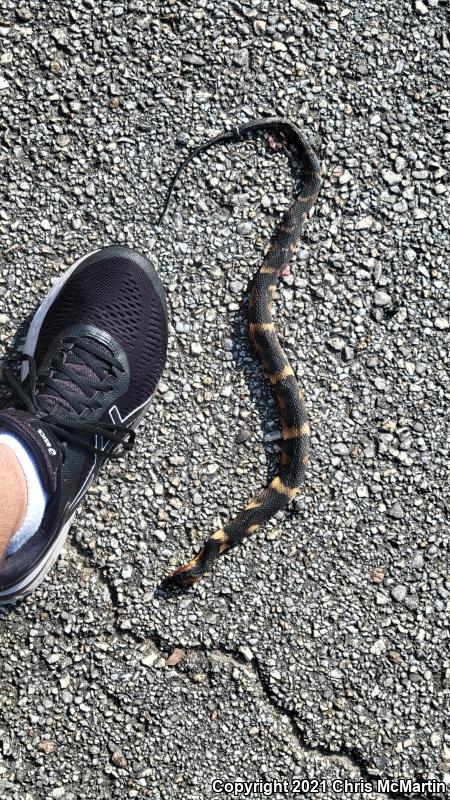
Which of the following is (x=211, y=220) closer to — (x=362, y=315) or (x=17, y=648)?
(x=362, y=315)

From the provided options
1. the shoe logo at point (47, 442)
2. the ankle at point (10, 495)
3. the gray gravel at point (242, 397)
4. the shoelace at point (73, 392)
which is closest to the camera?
the ankle at point (10, 495)

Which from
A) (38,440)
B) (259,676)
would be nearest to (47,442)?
(38,440)

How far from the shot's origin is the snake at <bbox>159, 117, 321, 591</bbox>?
3326mm

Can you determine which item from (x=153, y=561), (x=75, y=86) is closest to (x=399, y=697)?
(x=153, y=561)

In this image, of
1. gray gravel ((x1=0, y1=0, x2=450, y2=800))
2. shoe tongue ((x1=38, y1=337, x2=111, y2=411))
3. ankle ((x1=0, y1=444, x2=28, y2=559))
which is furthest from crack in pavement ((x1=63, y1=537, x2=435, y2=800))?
shoe tongue ((x1=38, y1=337, x2=111, y2=411))

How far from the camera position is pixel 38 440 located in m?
2.88

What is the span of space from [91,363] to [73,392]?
0.16 meters

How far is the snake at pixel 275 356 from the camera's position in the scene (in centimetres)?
333

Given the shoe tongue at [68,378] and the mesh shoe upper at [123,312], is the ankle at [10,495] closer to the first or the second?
the shoe tongue at [68,378]

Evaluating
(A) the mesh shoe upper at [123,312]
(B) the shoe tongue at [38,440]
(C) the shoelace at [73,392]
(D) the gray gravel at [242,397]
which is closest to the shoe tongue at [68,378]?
(C) the shoelace at [73,392]

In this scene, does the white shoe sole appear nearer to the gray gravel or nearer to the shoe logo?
the gray gravel

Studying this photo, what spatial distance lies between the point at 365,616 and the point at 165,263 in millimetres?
1970

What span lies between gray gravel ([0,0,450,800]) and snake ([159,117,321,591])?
2.4 inches

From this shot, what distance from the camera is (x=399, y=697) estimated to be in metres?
3.37
